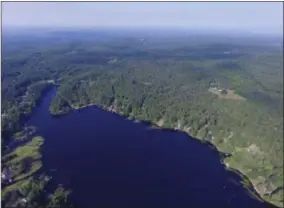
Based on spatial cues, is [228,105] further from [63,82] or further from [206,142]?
[63,82]

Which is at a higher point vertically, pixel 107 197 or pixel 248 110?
pixel 248 110

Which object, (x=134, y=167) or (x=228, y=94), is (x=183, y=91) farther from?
(x=134, y=167)

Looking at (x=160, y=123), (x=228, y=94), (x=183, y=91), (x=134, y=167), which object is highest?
(x=228, y=94)

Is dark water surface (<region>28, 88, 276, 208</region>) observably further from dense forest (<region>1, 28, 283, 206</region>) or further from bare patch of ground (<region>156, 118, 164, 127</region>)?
dense forest (<region>1, 28, 283, 206</region>)

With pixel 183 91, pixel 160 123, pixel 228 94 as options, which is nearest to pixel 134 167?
pixel 160 123

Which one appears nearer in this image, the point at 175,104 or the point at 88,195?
the point at 88,195

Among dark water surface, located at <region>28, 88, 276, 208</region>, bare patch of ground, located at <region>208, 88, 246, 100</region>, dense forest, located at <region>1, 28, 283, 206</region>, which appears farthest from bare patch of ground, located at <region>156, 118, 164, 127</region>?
bare patch of ground, located at <region>208, 88, 246, 100</region>

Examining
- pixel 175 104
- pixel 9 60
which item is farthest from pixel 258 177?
pixel 9 60
